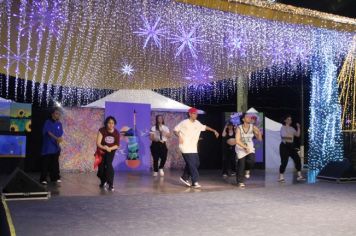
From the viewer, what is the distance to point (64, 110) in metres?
13.0

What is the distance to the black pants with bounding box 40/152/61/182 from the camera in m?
9.79

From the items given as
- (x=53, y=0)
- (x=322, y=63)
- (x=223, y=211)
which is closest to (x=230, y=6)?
(x=53, y=0)

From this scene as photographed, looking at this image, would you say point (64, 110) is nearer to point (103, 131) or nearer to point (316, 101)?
point (103, 131)

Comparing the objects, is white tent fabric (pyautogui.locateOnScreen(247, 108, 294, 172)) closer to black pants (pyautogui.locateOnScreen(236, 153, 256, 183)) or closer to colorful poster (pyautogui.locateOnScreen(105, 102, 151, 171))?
colorful poster (pyautogui.locateOnScreen(105, 102, 151, 171))

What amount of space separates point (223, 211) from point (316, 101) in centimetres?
691

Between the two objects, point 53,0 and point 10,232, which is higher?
point 53,0

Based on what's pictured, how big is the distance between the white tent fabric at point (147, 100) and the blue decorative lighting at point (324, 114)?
400 cm

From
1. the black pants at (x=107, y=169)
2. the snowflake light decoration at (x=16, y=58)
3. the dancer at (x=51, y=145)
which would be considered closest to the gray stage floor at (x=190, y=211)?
the black pants at (x=107, y=169)

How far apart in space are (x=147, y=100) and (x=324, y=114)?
6.02 metres

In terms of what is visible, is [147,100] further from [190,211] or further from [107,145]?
[190,211]

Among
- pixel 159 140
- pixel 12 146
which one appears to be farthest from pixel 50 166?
pixel 159 140

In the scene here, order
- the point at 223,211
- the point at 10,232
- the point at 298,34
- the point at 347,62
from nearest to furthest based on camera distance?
1. the point at 10,232
2. the point at 223,211
3. the point at 298,34
4. the point at 347,62

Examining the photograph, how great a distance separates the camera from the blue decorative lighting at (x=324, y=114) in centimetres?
1162

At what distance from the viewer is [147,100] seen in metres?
15.2
